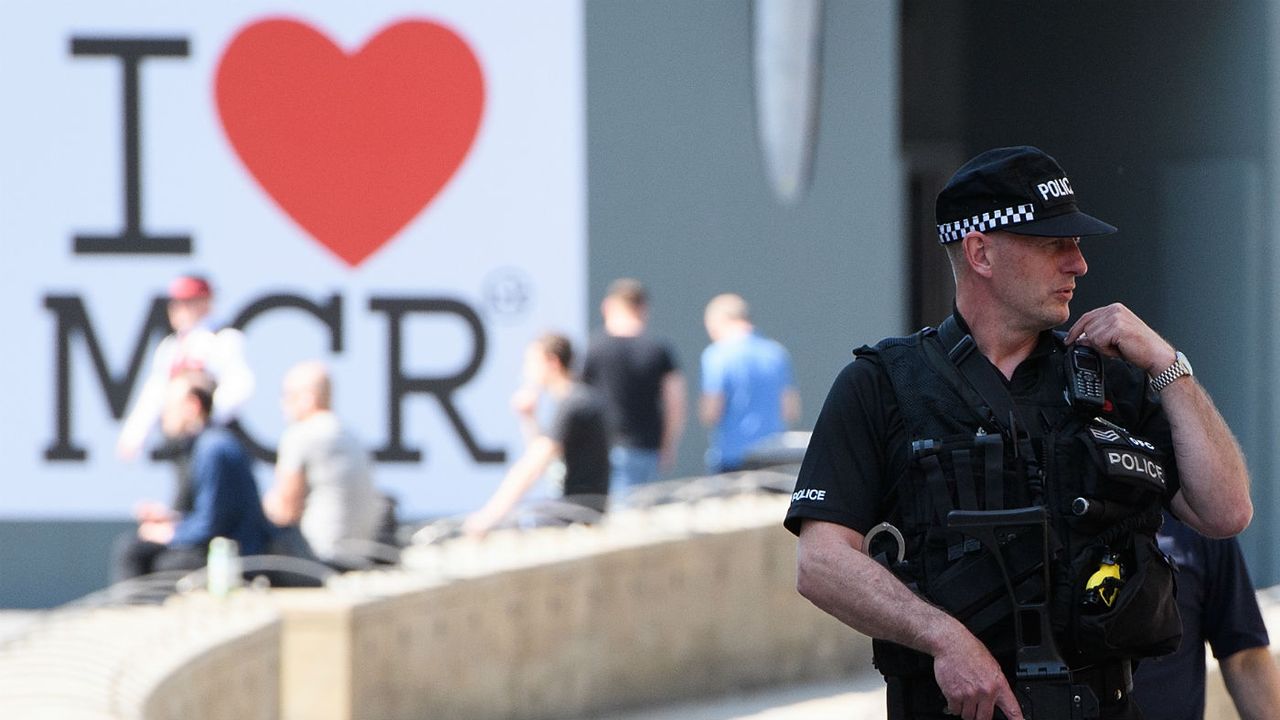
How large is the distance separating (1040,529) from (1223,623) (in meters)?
1.19

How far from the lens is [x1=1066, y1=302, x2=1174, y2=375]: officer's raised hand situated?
3.13 meters

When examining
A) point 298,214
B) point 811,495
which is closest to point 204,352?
point 298,214

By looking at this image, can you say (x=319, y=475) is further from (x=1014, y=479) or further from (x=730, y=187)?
(x=1014, y=479)

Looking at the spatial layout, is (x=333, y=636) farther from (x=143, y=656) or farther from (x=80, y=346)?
(x=80, y=346)

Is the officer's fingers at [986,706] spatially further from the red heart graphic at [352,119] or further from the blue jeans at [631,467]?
the red heart graphic at [352,119]

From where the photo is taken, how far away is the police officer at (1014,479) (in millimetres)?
3045

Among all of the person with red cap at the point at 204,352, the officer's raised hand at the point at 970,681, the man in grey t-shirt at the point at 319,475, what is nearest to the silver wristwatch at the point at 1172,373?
the officer's raised hand at the point at 970,681

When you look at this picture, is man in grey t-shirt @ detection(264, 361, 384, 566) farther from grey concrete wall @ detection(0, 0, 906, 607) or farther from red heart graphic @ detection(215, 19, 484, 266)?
grey concrete wall @ detection(0, 0, 906, 607)

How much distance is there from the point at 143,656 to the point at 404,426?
680 cm

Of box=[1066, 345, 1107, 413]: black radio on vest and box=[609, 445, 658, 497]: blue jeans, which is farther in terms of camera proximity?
box=[609, 445, 658, 497]: blue jeans

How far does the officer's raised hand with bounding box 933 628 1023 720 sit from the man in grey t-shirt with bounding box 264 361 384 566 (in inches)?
234

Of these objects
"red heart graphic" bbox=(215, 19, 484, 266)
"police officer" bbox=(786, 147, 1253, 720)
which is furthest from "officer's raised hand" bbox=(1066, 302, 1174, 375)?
"red heart graphic" bbox=(215, 19, 484, 266)

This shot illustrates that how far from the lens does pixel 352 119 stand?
12320 mm

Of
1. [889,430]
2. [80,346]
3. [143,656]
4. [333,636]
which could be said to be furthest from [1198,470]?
[80,346]
